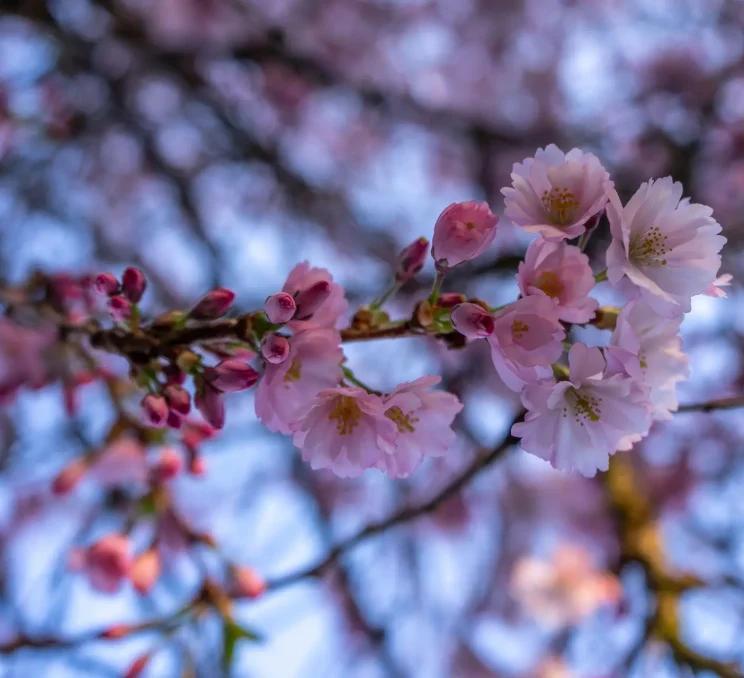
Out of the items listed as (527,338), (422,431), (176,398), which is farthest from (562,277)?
(176,398)

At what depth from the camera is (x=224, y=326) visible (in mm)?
1142

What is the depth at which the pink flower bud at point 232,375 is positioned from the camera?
109cm

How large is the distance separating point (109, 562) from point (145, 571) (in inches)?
5.5

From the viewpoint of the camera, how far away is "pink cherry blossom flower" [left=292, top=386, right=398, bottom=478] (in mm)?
1141

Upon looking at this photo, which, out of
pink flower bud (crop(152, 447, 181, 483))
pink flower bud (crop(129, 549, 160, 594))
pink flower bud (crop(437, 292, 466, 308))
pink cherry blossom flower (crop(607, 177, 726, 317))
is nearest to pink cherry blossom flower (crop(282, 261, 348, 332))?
pink flower bud (crop(437, 292, 466, 308))

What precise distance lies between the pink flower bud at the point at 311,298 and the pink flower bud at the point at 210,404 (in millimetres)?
187

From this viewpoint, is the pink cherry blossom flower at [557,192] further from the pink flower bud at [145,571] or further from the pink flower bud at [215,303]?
the pink flower bud at [145,571]

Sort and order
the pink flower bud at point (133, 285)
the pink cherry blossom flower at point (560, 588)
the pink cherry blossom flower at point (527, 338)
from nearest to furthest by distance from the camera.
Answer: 1. the pink cherry blossom flower at point (527, 338)
2. the pink flower bud at point (133, 285)
3. the pink cherry blossom flower at point (560, 588)

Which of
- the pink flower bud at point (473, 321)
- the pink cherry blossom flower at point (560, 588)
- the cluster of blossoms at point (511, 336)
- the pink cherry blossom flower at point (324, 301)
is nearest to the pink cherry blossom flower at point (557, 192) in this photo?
the cluster of blossoms at point (511, 336)

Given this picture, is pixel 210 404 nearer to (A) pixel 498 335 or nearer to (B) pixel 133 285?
(B) pixel 133 285

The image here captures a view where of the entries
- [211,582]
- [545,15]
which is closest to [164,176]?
[211,582]

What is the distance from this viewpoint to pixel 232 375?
110cm

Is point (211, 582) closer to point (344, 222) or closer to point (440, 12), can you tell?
point (344, 222)

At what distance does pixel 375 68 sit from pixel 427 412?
23.7 ft
